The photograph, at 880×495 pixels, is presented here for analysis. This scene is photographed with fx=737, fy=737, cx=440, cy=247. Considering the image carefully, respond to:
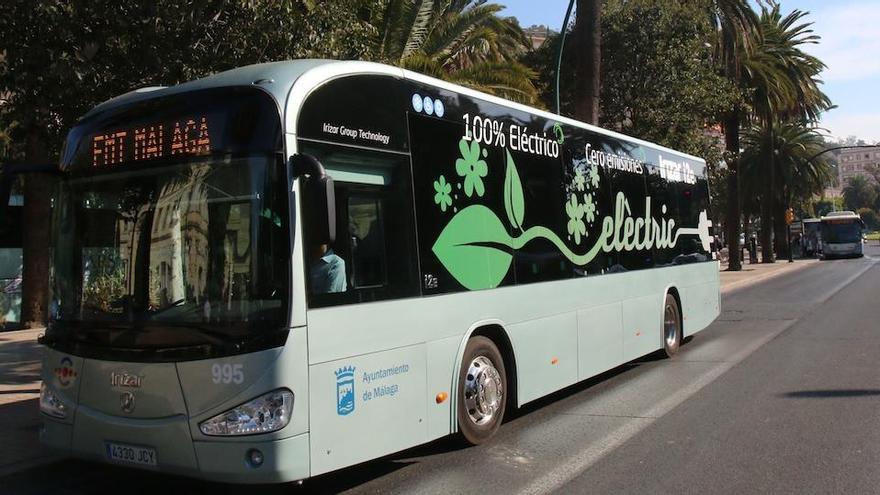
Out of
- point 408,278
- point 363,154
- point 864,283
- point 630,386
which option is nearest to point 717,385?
point 630,386

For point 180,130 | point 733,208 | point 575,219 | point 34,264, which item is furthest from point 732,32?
point 180,130

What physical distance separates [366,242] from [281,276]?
85cm

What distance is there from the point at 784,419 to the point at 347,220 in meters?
4.72

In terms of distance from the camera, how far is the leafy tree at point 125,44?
24.4 ft

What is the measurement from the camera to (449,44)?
19422 millimetres

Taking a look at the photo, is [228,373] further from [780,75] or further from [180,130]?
[780,75]

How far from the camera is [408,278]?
218 inches

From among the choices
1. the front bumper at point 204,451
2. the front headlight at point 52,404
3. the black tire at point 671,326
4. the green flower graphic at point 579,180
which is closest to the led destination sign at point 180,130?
the front headlight at point 52,404

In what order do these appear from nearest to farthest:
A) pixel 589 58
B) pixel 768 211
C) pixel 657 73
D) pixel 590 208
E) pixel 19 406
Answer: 1. pixel 19 406
2. pixel 590 208
3. pixel 589 58
4. pixel 657 73
5. pixel 768 211

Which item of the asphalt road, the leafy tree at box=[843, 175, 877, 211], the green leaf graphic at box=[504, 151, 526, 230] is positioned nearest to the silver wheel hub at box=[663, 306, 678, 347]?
the asphalt road

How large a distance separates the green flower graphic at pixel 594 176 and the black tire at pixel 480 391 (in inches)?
113

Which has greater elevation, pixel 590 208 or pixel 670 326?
pixel 590 208

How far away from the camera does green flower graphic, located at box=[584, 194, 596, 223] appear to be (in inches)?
328

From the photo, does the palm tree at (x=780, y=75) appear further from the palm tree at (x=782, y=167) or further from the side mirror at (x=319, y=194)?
the side mirror at (x=319, y=194)
